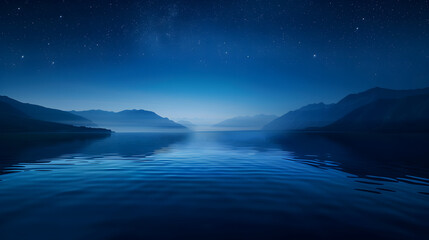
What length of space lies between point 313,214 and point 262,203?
80.8 inches

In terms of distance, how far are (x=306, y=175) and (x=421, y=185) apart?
21.1 feet

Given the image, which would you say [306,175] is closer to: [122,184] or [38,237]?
[122,184]

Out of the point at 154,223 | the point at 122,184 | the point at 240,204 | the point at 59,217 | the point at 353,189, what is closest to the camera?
the point at 154,223

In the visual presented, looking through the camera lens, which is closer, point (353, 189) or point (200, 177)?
point (353, 189)

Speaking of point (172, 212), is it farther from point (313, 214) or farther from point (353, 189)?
point (353, 189)

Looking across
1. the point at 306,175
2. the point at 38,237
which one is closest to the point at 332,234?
the point at 306,175

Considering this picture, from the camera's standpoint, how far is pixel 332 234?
17.9 ft

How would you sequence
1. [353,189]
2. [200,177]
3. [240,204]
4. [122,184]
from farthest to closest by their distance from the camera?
1. [200,177]
2. [122,184]
3. [353,189]
4. [240,204]

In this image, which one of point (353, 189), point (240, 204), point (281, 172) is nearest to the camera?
point (240, 204)

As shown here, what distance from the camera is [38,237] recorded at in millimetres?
5402

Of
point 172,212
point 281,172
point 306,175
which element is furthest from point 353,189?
point 172,212

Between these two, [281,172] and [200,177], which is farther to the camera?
[281,172]

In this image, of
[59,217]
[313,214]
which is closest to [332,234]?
[313,214]

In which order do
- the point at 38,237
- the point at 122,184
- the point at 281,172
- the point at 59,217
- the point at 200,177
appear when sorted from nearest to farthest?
the point at 38,237
the point at 59,217
the point at 122,184
the point at 200,177
the point at 281,172
